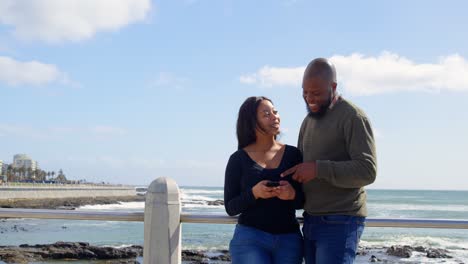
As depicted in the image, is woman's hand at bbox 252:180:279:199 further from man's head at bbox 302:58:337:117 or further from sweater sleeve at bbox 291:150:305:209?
man's head at bbox 302:58:337:117

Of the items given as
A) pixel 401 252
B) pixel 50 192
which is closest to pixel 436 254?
pixel 401 252

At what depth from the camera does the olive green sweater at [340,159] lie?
2.72m

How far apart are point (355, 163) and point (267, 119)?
2.41 feet

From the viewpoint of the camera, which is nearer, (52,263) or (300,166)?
(300,166)

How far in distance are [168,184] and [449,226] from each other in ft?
6.31

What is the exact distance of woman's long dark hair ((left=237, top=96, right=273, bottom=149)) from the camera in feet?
10.8

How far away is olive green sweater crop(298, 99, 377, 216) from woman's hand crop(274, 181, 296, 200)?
0.10 m

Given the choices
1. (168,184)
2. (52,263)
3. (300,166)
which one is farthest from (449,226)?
(52,263)

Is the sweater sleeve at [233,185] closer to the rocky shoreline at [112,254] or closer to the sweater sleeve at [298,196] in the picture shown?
the sweater sleeve at [298,196]

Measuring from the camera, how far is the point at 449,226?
11.6 ft

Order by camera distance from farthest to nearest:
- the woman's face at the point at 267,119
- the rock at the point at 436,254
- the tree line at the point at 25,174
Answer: the tree line at the point at 25,174 < the rock at the point at 436,254 < the woman's face at the point at 267,119

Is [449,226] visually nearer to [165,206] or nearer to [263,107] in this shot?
[263,107]

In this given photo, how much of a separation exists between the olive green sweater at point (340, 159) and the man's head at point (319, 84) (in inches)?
2.5

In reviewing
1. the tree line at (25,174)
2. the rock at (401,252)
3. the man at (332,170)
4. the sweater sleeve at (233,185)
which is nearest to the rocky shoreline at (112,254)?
the rock at (401,252)
